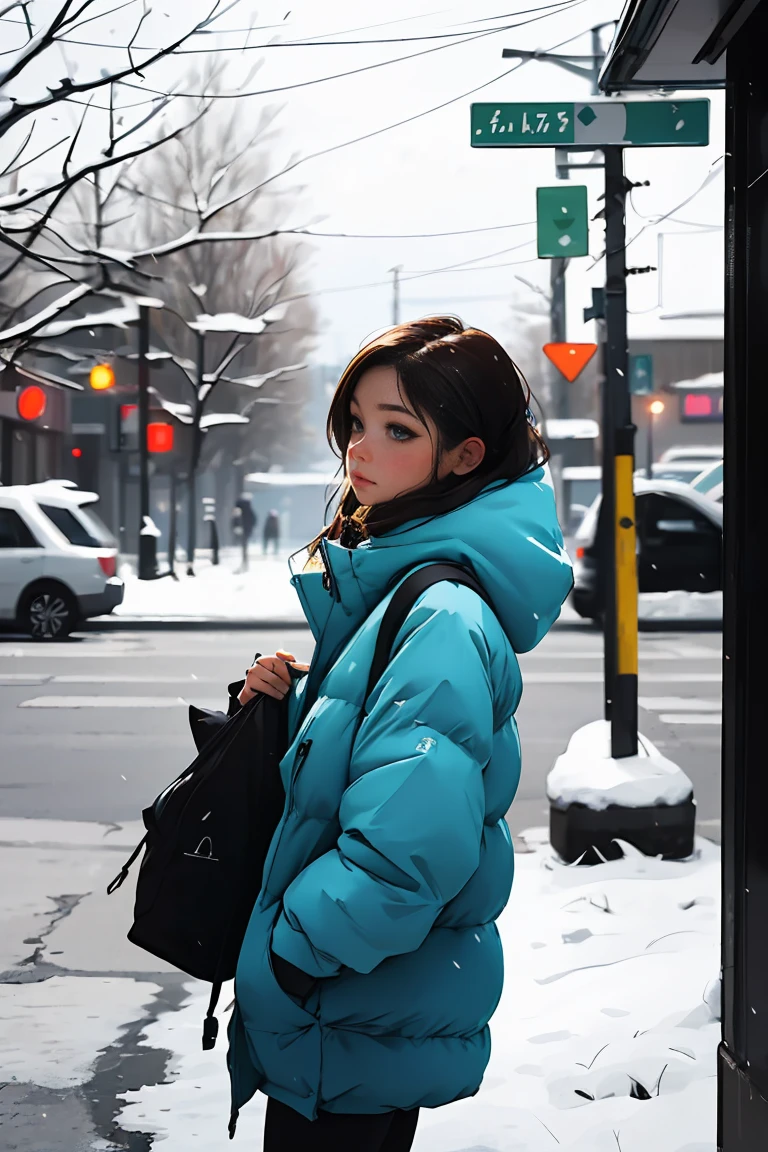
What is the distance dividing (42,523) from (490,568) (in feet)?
35.1

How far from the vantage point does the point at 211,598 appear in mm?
17000

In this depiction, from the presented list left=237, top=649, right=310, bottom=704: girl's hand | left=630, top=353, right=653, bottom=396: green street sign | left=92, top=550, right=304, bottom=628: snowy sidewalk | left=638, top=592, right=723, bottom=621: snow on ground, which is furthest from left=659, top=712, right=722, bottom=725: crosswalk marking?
left=237, top=649, right=310, bottom=704: girl's hand

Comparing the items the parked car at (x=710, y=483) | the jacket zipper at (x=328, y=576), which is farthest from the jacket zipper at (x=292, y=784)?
the parked car at (x=710, y=483)

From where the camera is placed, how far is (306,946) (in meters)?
1.47

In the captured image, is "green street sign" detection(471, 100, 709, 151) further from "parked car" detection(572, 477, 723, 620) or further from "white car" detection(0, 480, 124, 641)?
"parked car" detection(572, 477, 723, 620)

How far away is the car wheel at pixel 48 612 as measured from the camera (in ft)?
40.3

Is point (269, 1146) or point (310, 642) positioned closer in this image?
point (269, 1146)

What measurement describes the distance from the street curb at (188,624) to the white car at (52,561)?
3.49 ft

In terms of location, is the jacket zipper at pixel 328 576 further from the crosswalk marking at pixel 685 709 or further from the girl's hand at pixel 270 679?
the crosswalk marking at pixel 685 709

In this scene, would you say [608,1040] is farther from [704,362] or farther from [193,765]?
[704,362]

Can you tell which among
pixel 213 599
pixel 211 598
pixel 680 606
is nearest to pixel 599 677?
pixel 680 606

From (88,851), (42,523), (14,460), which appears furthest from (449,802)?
(14,460)

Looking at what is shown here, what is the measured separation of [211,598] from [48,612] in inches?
173

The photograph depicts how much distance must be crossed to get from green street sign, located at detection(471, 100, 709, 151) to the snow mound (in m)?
2.46
